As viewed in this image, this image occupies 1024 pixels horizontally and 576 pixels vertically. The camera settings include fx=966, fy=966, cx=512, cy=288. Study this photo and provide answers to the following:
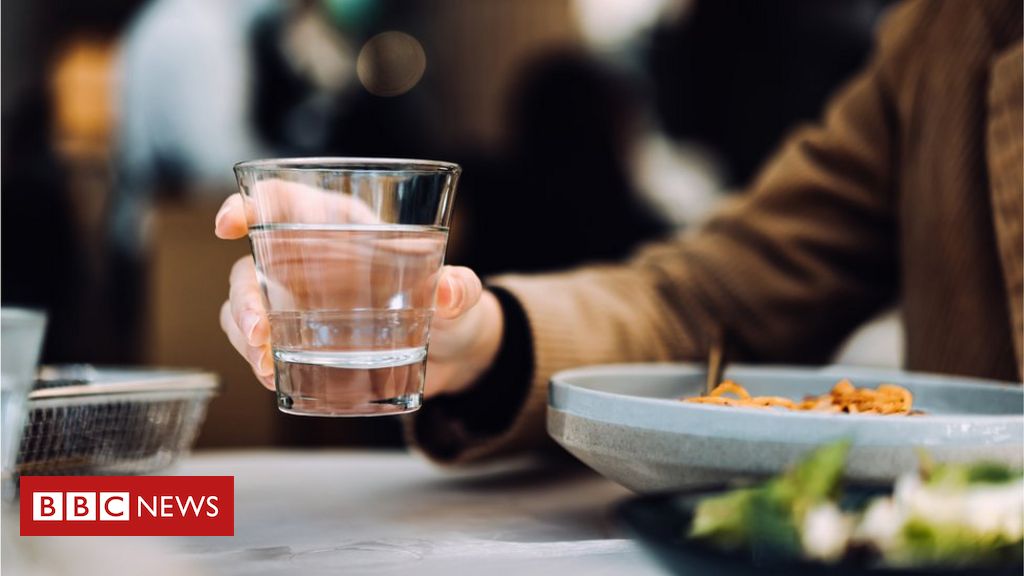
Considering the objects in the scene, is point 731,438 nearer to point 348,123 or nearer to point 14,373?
point 14,373

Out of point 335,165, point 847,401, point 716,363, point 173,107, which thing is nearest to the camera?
point 335,165

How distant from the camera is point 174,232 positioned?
7.22 ft

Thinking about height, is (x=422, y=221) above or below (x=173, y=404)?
above

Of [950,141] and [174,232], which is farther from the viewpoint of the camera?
[174,232]

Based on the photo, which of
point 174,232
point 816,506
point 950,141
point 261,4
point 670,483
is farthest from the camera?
point 261,4

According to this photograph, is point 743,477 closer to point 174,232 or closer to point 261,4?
point 174,232

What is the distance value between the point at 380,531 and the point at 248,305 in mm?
151

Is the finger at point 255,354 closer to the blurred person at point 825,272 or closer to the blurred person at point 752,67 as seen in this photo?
the blurred person at point 825,272

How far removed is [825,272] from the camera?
1.04 meters

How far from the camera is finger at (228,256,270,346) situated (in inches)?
20.5

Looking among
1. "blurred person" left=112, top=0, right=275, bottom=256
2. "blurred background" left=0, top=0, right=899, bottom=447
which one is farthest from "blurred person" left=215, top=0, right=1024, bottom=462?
"blurred person" left=112, top=0, right=275, bottom=256

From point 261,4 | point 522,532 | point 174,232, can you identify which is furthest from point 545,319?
point 261,4

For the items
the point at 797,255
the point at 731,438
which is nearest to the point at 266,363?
the point at 731,438

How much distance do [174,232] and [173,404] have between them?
1645mm
